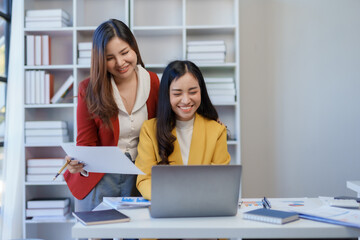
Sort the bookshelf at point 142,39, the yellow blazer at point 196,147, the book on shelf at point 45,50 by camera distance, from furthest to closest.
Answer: the bookshelf at point 142,39, the book on shelf at point 45,50, the yellow blazer at point 196,147

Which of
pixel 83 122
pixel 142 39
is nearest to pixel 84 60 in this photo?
pixel 142 39

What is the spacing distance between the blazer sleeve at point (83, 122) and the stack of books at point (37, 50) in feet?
4.42

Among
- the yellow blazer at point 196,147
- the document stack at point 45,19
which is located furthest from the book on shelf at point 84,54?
the yellow blazer at point 196,147

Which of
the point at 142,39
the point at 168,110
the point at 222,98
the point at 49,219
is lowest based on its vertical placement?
the point at 49,219

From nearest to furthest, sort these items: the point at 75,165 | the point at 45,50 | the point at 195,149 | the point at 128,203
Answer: the point at 128,203
the point at 75,165
the point at 195,149
the point at 45,50

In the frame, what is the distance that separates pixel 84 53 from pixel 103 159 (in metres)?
1.67

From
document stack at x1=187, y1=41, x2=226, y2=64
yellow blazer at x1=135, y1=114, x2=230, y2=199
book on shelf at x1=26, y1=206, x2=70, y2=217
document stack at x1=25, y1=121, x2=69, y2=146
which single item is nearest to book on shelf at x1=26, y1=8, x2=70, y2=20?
document stack at x1=25, y1=121, x2=69, y2=146

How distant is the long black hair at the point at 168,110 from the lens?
174 centimetres

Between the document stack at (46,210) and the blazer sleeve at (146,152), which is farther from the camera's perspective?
the document stack at (46,210)

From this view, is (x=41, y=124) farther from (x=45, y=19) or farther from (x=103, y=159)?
(x=103, y=159)

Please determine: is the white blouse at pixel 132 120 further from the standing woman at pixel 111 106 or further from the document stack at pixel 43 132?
the document stack at pixel 43 132

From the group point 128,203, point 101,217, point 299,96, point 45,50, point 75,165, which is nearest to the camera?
point 101,217

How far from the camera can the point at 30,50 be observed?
301 centimetres

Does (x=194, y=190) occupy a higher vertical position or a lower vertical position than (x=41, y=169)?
higher
